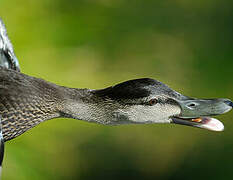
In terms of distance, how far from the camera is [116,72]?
2.88 metres

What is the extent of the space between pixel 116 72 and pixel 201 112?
3.38 ft

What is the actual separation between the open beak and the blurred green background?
2.19 ft

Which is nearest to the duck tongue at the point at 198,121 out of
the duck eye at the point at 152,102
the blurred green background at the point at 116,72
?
the duck eye at the point at 152,102

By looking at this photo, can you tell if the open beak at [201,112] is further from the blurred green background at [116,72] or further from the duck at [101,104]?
the blurred green background at [116,72]

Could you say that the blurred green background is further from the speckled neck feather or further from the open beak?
the open beak

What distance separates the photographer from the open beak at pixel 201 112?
189 cm

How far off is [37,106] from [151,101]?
0.37 m

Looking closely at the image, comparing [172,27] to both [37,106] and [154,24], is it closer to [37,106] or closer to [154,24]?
[154,24]

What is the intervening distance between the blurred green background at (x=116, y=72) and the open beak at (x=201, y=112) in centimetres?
67

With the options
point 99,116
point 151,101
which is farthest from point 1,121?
point 151,101

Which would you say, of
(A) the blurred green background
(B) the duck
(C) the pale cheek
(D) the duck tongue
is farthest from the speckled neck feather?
(A) the blurred green background

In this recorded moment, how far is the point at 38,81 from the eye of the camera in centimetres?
190

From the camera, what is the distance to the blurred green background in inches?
103

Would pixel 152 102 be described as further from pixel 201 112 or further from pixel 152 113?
pixel 201 112
